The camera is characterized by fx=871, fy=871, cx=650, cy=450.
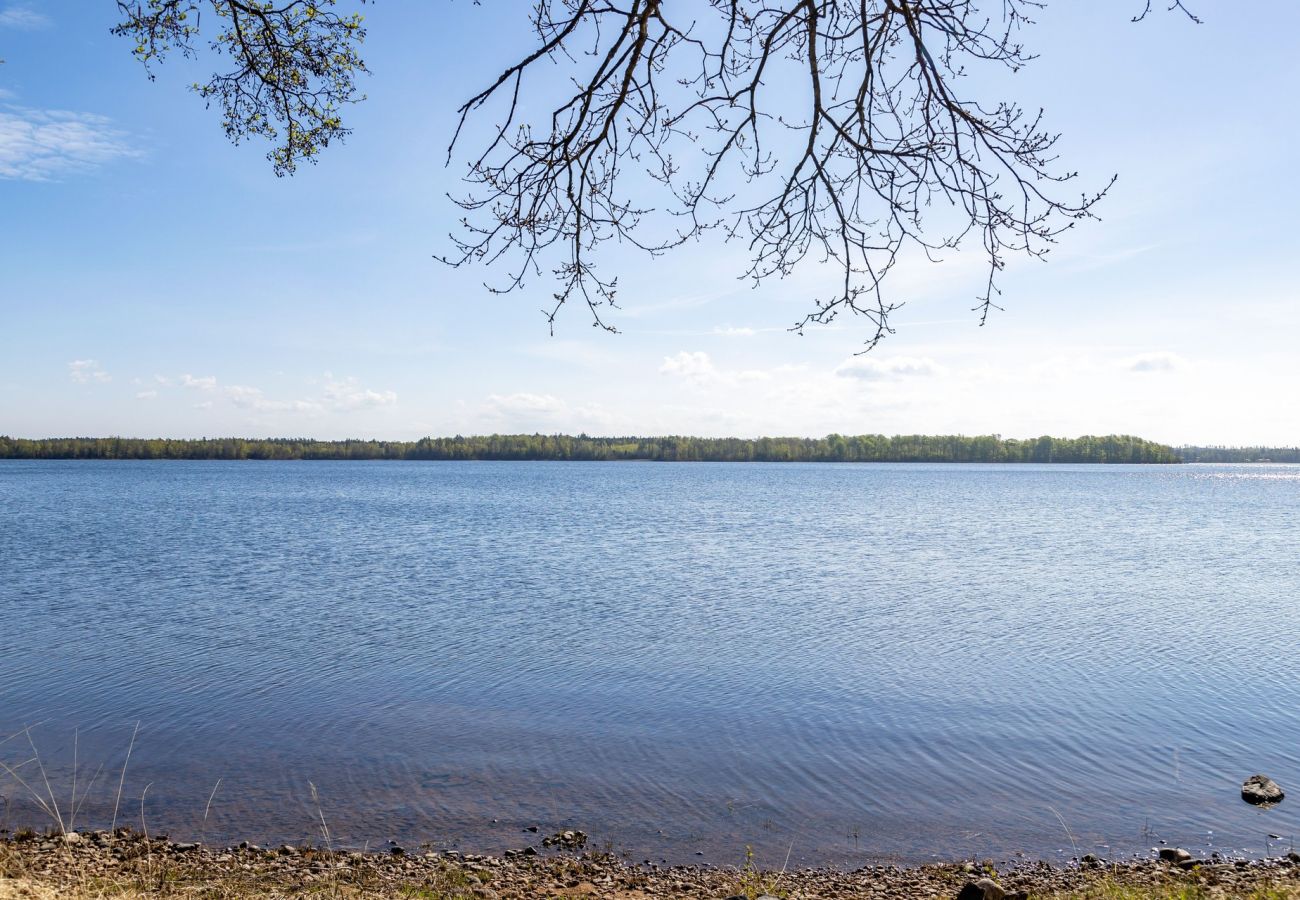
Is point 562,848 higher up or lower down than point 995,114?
lower down

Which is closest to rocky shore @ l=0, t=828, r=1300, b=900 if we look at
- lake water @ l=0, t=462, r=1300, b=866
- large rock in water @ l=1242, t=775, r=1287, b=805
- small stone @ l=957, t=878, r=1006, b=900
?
small stone @ l=957, t=878, r=1006, b=900

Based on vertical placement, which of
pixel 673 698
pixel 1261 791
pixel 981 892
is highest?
pixel 981 892

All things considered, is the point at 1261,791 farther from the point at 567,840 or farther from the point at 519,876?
the point at 519,876

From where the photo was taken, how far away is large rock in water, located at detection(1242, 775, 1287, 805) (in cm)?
888

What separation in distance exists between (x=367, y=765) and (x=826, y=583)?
16551 millimetres

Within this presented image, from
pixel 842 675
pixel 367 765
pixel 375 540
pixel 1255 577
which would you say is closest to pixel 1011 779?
pixel 842 675

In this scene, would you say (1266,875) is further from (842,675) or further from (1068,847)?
(842,675)

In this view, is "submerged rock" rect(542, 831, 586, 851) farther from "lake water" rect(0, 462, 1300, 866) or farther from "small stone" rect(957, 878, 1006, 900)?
"small stone" rect(957, 878, 1006, 900)

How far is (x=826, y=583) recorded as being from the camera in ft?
80.1

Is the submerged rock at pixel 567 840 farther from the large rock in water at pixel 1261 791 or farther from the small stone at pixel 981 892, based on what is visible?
the large rock in water at pixel 1261 791

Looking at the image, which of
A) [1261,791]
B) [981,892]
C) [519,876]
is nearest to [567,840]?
[519,876]

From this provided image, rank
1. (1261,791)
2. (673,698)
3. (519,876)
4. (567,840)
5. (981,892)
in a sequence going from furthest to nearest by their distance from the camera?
1. (673,698)
2. (1261,791)
3. (567,840)
4. (519,876)
5. (981,892)

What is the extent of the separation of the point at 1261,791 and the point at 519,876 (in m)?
7.59

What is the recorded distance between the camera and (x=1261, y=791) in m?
8.97
